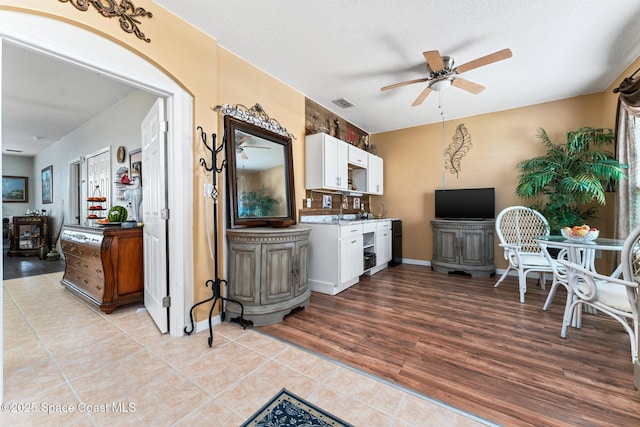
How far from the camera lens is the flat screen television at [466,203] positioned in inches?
167

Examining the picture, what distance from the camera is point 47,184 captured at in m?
6.18

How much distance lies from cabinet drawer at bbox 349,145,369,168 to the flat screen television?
137 cm

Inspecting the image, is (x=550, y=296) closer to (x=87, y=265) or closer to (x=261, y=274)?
(x=261, y=274)

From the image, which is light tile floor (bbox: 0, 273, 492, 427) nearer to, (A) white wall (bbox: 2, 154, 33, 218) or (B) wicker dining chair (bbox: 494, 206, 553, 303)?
(B) wicker dining chair (bbox: 494, 206, 553, 303)

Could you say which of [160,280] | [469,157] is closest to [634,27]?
[469,157]

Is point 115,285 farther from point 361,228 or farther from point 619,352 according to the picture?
point 619,352

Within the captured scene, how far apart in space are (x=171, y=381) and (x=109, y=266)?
1670 mm

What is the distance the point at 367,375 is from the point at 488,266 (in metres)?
3.31

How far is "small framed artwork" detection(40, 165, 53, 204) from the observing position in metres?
5.97

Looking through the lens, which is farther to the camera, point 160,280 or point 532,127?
point 532,127

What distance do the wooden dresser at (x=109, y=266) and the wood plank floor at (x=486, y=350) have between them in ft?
5.25

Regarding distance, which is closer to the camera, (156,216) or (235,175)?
(156,216)

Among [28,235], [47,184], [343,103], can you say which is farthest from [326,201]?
[47,184]

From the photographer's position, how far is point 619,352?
191 centimetres
